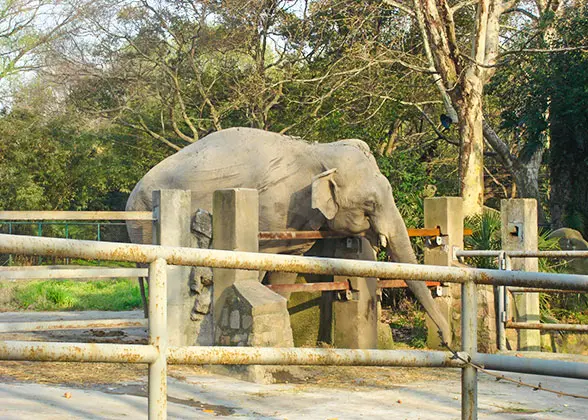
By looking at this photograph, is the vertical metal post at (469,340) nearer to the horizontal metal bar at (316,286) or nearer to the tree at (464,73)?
the horizontal metal bar at (316,286)

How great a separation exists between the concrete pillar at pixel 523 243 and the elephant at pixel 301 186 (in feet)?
2.73

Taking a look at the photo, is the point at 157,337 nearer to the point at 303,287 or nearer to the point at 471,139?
the point at 303,287

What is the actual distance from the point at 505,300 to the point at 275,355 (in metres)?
6.86

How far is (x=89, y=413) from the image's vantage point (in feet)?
16.6

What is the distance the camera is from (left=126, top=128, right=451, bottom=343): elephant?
10000 millimetres

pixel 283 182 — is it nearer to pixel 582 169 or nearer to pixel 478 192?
pixel 478 192

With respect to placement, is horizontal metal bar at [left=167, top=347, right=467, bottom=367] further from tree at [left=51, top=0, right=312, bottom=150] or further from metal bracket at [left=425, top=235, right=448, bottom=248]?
tree at [left=51, top=0, right=312, bottom=150]

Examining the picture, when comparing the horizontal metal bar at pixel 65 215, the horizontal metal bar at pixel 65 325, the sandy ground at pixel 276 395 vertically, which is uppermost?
the horizontal metal bar at pixel 65 215

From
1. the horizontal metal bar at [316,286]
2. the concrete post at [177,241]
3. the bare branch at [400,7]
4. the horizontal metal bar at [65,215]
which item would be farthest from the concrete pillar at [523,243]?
the bare branch at [400,7]

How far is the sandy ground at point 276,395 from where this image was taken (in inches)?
213

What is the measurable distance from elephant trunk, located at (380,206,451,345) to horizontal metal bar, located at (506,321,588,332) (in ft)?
2.79

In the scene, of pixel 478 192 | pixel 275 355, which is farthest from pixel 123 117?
pixel 275 355

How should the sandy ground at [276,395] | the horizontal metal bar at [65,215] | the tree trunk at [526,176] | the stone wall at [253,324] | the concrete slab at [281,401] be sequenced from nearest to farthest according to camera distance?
the concrete slab at [281,401] < the sandy ground at [276,395] < the stone wall at [253,324] < the horizontal metal bar at [65,215] < the tree trunk at [526,176]

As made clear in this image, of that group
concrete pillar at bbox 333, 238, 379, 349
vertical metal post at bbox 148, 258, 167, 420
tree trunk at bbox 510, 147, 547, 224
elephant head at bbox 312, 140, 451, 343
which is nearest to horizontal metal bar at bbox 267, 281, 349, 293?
concrete pillar at bbox 333, 238, 379, 349
